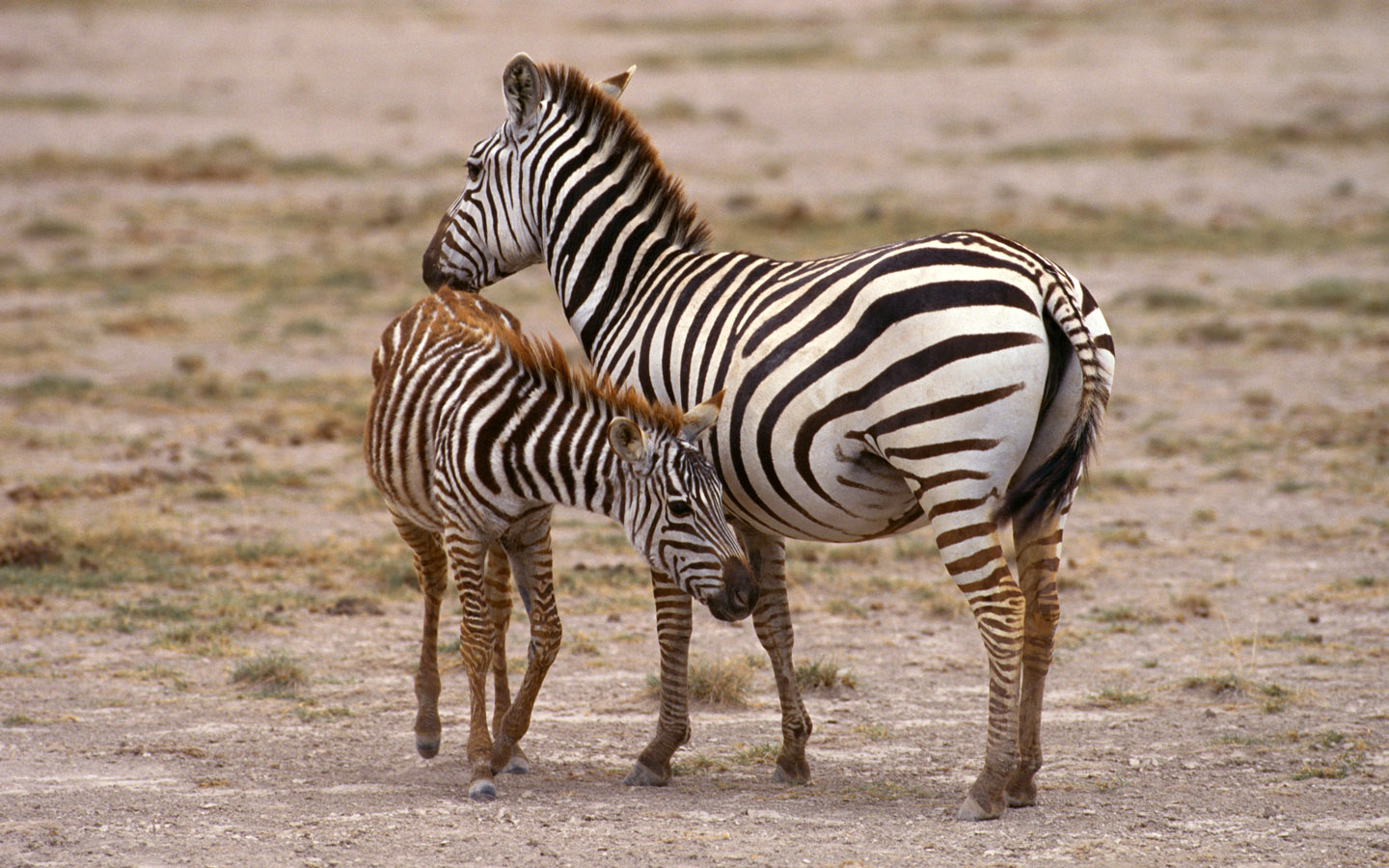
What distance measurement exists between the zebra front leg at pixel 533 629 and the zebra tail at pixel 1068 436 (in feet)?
6.20

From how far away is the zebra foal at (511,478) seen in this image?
5355 millimetres

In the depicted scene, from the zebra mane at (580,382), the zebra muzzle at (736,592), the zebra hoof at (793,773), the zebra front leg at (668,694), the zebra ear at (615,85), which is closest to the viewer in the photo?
the zebra muzzle at (736,592)

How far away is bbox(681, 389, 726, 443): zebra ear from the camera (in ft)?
17.5

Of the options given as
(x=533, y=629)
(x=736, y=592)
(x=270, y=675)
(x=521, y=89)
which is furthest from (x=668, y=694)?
(x=521, y=89)

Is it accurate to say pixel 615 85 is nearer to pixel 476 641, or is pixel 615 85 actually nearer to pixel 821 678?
pixel 476 641

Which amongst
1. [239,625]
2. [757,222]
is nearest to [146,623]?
[239,625]

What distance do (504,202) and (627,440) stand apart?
5.74 feet

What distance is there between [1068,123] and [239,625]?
23.1m

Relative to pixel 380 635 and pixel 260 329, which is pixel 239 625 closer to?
pixel 380 635

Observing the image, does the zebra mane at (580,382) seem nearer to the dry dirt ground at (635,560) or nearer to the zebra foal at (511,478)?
the zebra foal at (511,478)

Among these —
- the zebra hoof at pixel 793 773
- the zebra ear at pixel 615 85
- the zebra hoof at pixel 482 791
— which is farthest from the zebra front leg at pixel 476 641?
the zebra ear at pixel 615 85

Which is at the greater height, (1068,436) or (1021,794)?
(1068,436)

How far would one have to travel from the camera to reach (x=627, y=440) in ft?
17.4

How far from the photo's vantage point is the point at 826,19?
45281mm
